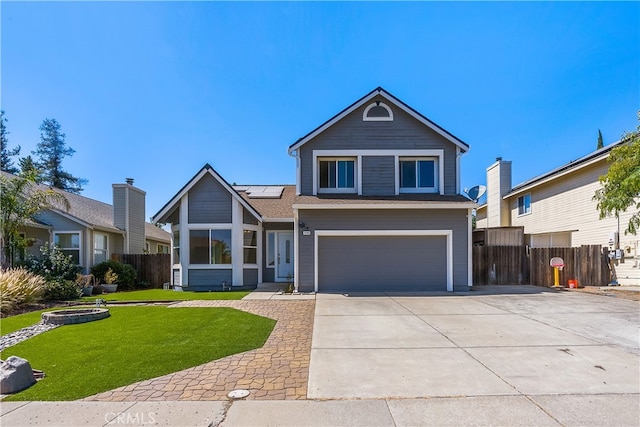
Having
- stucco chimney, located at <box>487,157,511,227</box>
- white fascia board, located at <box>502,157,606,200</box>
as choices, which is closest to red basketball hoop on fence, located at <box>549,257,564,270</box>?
white fascia board, located at <box>502,157,606,200</box>

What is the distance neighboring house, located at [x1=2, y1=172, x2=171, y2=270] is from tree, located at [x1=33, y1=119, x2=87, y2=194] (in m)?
26.4

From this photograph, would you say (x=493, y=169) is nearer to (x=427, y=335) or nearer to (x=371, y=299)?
(x=371, y=299)

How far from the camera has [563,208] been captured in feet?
58.6

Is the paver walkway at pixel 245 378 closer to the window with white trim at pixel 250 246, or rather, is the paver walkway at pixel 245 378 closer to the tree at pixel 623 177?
the window with white trim at pixel 250 246

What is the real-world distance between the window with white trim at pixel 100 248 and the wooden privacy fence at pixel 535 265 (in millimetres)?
17630

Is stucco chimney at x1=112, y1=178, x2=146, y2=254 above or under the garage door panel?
above

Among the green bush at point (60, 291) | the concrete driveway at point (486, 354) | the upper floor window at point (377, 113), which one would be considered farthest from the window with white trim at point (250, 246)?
the upper floor window at point (377, 113)

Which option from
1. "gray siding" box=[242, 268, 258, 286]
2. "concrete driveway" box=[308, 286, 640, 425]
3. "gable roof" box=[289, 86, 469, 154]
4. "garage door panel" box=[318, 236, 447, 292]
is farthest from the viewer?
"gray siding" box=[242, 268, 258, 286]

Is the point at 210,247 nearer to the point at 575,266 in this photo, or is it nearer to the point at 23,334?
the point at 23,334

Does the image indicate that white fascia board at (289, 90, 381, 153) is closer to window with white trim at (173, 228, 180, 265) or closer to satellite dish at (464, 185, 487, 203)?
window with white trim at (173, 228, 180, 265)

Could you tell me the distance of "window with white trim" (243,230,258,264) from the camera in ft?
46.9

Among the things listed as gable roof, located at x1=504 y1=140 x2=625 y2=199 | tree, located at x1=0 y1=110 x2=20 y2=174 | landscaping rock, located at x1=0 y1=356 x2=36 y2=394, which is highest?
tree, located at x1=0 y1=110 x2=20 y2=174

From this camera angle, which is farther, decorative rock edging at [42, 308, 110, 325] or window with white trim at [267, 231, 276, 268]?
window with white trim at [267, 231, 276, 268]

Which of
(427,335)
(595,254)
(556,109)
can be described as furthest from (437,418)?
(556,109)
